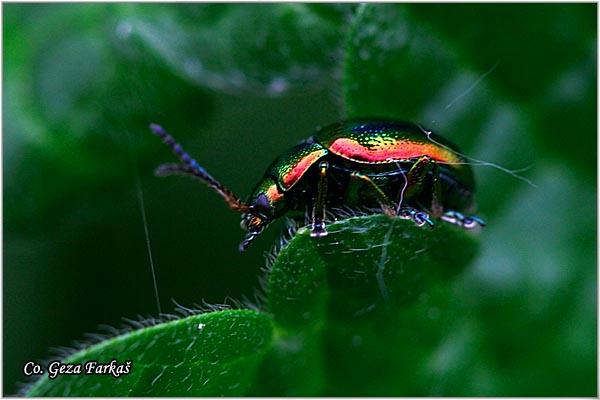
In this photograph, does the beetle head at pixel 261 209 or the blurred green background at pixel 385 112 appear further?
the blurred green background at pixel 385 112

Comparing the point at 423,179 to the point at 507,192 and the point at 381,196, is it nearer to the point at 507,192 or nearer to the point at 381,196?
the point at 381,196

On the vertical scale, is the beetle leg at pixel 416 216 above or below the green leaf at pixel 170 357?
above

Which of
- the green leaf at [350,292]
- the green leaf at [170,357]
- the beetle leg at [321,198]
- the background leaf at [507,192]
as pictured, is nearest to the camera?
the green leaf at [170,357]

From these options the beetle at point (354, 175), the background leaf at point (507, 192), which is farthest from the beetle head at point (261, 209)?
the background leaf at point (507, 192)

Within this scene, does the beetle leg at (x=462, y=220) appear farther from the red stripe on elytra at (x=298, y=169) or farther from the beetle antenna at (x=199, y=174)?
the beetle antenna at (x=199, y=174)

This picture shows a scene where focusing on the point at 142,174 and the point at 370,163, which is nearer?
the point at 370,163

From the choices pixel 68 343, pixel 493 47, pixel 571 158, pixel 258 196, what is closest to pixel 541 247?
pixel 571 158

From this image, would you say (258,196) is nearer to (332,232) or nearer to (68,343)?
(332,232)
